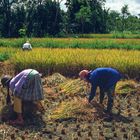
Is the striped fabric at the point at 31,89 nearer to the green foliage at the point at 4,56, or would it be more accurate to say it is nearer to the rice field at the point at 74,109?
the rice field at the point at 74,109

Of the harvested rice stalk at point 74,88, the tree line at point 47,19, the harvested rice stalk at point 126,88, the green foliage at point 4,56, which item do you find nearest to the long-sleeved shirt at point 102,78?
the harvested rice stalk at point 74,88

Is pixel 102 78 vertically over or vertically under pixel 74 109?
over

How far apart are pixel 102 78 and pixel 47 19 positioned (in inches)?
1631

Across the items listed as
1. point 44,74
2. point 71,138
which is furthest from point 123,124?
point 44,74

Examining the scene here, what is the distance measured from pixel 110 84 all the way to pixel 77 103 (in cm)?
86

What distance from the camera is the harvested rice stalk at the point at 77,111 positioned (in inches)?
357

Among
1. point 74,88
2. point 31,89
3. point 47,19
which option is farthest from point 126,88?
point 47,19

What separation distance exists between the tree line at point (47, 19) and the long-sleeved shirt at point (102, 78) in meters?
37.6

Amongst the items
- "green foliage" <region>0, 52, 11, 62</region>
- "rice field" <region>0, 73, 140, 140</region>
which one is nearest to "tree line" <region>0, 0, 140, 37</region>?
"green foliage" <region>0, 52, 11, 62</region>

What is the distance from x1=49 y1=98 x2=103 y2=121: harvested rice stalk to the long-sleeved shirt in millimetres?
384

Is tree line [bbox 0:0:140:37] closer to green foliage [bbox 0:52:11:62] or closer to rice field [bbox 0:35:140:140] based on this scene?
green foliage [bbox 0:52:11:62]

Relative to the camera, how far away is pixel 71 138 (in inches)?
310

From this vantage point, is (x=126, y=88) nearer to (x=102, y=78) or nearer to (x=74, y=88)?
(x=74, y=88)

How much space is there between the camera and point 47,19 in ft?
164
